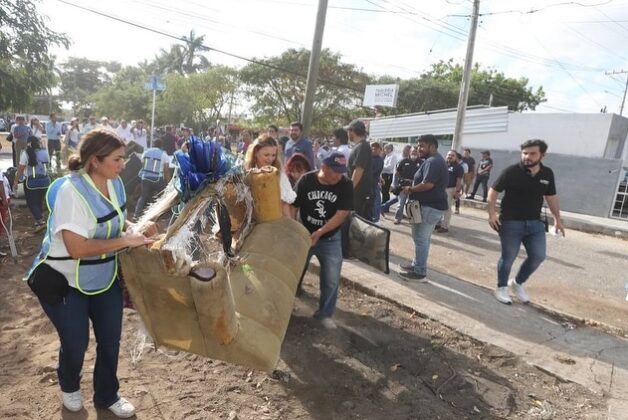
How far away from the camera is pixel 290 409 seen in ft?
9.04

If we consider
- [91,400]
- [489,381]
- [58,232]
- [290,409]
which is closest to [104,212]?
[58,232]

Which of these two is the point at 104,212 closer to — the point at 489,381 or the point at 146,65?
the point at 489,381

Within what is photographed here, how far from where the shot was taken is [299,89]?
32000 millimetres

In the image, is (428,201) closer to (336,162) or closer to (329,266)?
(329,266)

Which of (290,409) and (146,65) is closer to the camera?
(290,409)

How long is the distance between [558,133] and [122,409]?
20.9m

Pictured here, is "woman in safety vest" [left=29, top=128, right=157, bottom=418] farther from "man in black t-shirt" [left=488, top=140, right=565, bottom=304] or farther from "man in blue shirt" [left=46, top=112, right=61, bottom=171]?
"man in blue shirt" [left=46, top=112, right=61, bottom=171]

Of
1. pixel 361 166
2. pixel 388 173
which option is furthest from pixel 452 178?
pixel 361 166

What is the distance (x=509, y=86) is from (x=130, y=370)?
41500 millimetres

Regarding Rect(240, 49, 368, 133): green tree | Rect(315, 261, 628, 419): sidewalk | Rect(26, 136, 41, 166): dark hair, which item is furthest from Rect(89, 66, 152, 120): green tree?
Rect(315, 261, 628, 419): sidewalk

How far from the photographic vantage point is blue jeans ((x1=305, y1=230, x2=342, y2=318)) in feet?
12.2

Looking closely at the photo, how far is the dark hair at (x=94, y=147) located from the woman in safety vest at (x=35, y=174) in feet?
15.1

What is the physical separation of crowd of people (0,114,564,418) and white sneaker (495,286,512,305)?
0.01 metres

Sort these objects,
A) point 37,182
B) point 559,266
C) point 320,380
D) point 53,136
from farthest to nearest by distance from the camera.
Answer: point 53,136 < point 559,266 < point 37,182 < point 320,380
